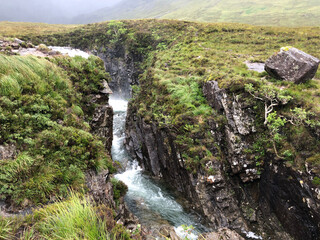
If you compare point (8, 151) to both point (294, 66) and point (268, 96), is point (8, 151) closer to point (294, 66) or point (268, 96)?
point (268, 96)

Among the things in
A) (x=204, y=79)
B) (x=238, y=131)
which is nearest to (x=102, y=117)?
(x=204, y=79)

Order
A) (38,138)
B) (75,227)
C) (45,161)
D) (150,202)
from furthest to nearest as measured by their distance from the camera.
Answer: (150,202) → (38,138) → (45,161) → (75,227)

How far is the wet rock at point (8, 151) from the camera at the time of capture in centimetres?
653

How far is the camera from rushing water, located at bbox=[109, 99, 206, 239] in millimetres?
12034

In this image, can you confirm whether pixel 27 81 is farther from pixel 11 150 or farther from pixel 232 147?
pixel 232 147

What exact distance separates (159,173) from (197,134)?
20.4ft

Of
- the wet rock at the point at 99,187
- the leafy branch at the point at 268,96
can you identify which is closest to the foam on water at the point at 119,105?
the leafy branch at the point at 268,96

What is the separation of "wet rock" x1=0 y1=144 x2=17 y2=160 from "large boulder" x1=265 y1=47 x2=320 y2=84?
17.1 m

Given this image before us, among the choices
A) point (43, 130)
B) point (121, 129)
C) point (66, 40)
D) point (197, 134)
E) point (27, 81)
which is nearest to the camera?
point (43, 130)

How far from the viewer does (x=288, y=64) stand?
13305 mm

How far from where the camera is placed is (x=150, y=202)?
14.0 meters

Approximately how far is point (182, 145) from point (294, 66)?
10324 mm

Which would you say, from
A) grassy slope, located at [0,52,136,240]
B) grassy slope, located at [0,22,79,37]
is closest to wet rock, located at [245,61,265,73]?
grassy slope, located at [0,52,136,240]

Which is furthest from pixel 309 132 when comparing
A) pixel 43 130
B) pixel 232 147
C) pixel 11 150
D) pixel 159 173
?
pixel 11 150
